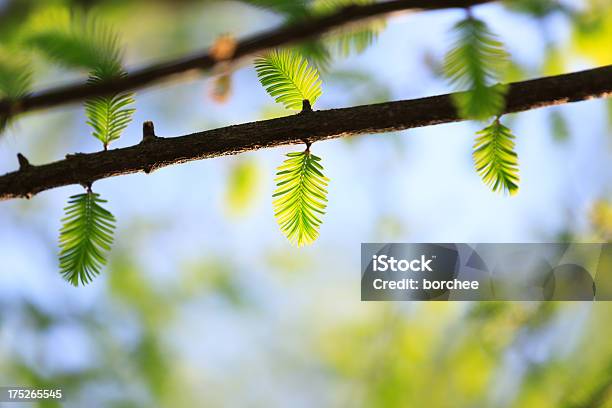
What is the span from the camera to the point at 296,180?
71 centimetres

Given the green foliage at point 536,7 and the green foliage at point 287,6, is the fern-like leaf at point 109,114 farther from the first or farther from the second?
the green foliage at point 536,7

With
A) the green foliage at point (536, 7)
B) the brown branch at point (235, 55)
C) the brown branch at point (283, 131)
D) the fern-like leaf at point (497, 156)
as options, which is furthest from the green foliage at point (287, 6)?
the green foliage at point (536, 7)

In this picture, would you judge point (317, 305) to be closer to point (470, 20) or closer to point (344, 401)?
point (344, 401)

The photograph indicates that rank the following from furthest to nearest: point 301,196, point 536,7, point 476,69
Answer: point 536,7
point 301,196
point 476,69

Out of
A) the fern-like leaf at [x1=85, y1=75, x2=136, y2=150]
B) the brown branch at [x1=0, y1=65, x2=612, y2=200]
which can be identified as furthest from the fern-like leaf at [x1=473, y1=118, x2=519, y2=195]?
the fern-like leaf at [x1=85, y1=75, x2=136, y2=150]

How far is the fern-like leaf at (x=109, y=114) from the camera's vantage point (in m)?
0.76

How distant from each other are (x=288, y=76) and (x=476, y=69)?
247mm

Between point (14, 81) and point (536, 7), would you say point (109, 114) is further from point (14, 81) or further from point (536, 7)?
point (536, 7)

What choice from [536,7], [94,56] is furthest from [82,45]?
[536,7]

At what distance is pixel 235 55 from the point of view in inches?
29.1

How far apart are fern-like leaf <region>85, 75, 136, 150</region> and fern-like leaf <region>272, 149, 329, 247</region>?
25 cm

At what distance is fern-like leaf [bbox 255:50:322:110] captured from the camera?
0.71m

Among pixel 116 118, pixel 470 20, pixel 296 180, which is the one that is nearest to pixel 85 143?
pixel 116 118

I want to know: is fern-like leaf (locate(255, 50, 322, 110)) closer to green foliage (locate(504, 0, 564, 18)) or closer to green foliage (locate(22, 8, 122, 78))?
green foliage (locate(22, 8, 122, 78))
